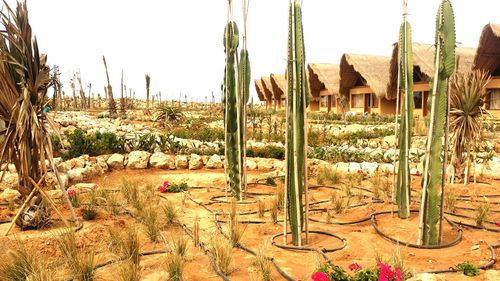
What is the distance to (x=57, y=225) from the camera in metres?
4.76

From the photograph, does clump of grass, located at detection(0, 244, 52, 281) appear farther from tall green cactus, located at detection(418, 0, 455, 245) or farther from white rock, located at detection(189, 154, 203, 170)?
Result: white rock, located at detection(189, 154, 203, 170)

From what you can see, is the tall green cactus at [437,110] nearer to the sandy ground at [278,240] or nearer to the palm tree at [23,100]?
the sandy ground at [278,240]

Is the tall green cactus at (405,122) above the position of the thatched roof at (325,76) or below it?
below

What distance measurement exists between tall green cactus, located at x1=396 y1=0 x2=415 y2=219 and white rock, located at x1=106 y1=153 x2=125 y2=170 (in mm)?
6350

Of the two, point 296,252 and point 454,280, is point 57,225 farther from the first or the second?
point 454,280

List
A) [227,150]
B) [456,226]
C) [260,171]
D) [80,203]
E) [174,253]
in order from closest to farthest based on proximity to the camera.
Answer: [174,253] < [456,226] < [80,203] < [227,150] < [260,171]

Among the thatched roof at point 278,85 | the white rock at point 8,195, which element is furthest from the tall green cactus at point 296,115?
the thatched roof at point 278,85

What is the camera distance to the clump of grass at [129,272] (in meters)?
3.02

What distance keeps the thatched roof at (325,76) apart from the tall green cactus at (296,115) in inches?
893

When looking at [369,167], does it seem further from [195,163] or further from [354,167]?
[195,163]

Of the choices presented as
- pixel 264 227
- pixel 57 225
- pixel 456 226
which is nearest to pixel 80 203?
pixel 57 225

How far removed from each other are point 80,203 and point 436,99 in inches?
193

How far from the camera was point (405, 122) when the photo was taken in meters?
4.98

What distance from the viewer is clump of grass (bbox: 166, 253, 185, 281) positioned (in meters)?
3.24
